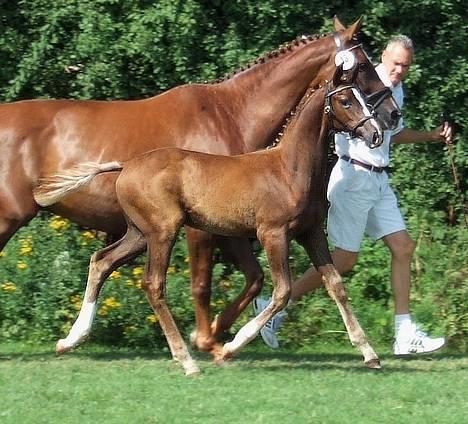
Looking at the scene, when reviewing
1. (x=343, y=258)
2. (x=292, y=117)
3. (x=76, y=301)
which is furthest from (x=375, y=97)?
(x=76, y=301)

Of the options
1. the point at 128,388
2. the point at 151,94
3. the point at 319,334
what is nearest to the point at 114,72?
the point at 151,94

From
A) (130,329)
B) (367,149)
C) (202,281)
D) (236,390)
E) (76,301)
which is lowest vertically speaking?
(130,329)

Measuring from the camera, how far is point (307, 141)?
7.32 m

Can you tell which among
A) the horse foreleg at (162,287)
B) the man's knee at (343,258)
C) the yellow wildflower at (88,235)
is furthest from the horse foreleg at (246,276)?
the yellow wildflower at (88,235)

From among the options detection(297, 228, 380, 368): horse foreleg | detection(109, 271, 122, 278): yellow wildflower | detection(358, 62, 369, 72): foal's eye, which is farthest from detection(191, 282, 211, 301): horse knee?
detection(358, 62, 369, 72): foal's eye

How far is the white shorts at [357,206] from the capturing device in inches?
318

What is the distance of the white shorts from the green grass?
87cm

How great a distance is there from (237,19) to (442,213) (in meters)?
2.53

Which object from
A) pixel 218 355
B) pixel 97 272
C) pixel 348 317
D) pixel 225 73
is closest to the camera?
pixel 348 317

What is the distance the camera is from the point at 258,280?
26.7 feet

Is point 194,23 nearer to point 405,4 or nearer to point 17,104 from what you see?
point 405,4

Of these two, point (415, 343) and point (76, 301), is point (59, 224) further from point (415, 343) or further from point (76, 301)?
point (415, 343)

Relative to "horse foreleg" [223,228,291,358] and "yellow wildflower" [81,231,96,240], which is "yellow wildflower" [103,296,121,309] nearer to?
"yellow wildflower" [81,231,96,240]

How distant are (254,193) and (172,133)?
1.05 metres
